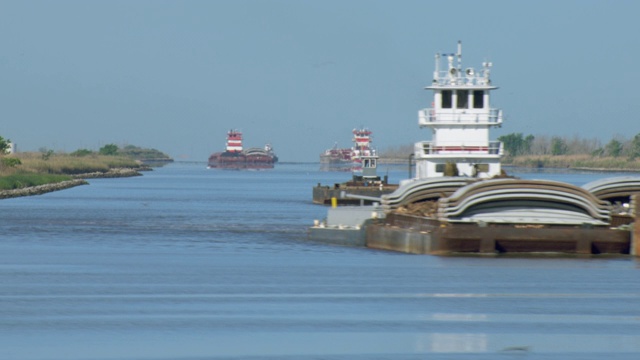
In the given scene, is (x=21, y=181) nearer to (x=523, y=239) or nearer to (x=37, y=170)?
(x=37, y=170)

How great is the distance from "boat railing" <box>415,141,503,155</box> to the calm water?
10.9m

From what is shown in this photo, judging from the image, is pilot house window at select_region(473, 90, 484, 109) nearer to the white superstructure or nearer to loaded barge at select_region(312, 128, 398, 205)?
the white superstructure

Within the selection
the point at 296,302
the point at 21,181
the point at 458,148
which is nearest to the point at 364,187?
the point at 458,148

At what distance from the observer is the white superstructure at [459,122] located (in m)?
59.2

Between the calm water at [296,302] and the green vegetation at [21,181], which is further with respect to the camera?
the green vegetation at [21,181]

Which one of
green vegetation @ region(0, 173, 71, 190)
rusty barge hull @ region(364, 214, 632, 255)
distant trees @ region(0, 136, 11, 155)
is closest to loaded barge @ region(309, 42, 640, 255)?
rusty barge hull @ region(364, 214, 632, 255)

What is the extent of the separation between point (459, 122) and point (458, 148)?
1.22 meters

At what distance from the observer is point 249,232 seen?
186 ft

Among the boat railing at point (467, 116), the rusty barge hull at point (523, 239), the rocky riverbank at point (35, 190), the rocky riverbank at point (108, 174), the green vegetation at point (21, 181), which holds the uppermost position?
the boat railing at point (467, 116)

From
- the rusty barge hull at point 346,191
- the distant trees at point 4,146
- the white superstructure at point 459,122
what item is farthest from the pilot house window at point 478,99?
the distant trees at point 4,146

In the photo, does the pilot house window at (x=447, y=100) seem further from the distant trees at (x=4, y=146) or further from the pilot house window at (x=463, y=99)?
the distant trees at (x=4, y=146)

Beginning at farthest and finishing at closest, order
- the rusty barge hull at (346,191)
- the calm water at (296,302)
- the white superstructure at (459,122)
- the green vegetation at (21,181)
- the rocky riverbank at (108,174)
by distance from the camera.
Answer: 1. the rocky riverbank at (108,174)
2. the green vegetation at (21,181)
3. the rusty barge hull at (346,191)
4. the white superstructure at (459,122)
5. the calm water at (296,302)

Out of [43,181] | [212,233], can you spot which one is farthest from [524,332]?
[43,181]

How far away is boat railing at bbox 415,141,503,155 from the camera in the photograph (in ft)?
197
